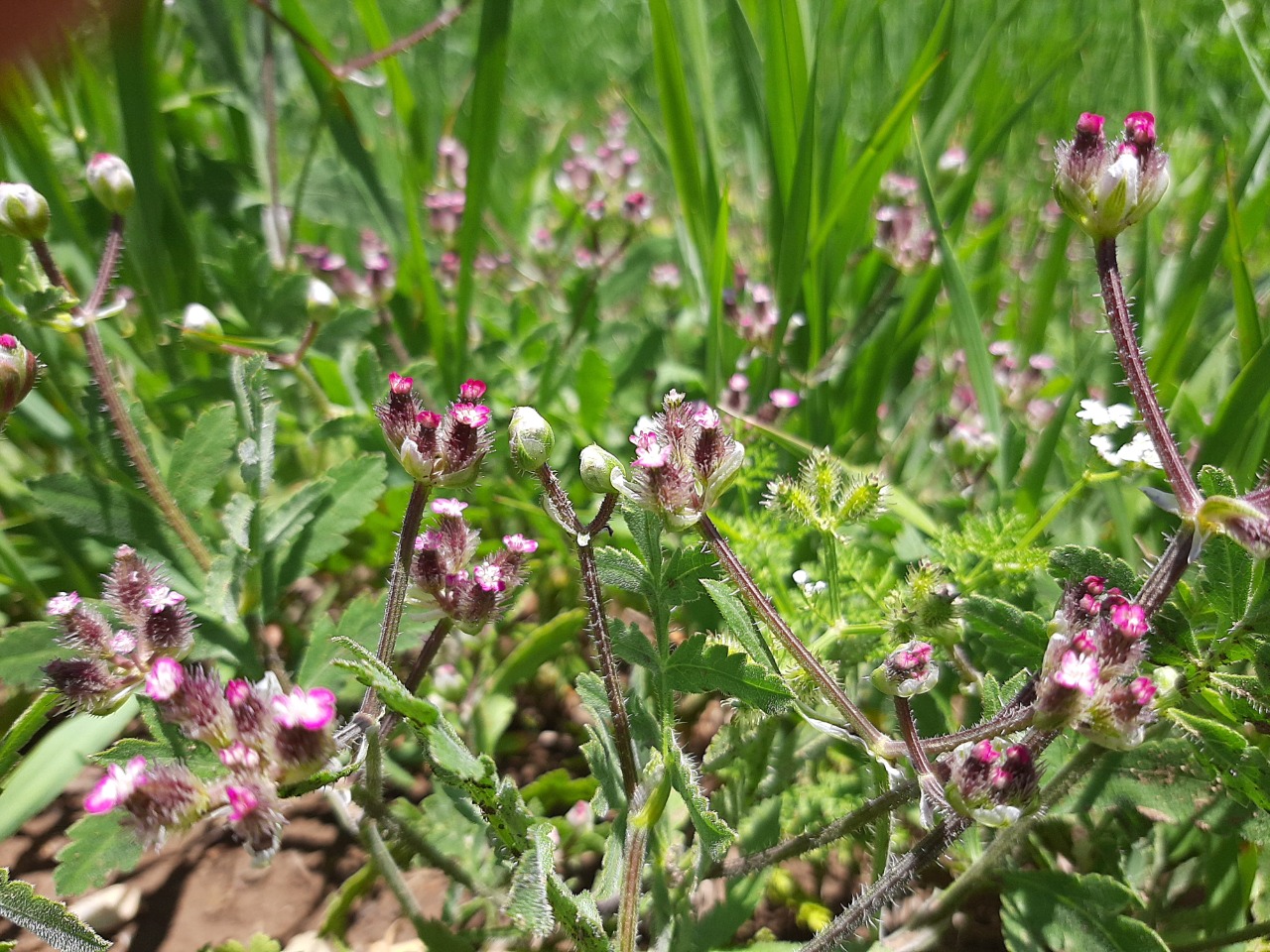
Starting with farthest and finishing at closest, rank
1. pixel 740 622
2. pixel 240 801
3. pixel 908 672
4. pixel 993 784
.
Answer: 1. pixel 740 622
2. pixel 908 672
3. pixel 993 784
4. pixel 240 801

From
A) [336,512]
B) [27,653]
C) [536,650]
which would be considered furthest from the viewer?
[536,650]

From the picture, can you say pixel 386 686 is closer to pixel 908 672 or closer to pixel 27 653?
pixel 908 672

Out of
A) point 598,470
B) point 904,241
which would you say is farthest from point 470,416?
point 904,241

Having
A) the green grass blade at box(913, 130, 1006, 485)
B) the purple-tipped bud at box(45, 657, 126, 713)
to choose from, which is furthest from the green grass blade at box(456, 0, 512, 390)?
the purple-tipped bud at box(45, 657, 126, 713)

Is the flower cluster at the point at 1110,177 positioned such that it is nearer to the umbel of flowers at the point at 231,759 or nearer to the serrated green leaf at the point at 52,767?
the umbel of flowers at the point at 231,759

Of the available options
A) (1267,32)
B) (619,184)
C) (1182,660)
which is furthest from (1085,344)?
(1267,32)

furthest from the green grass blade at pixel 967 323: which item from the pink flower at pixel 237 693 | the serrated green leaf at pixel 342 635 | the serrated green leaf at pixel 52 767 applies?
the serrated green leaf at pixel 52 767

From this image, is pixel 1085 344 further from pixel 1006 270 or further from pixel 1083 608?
pixel 1083 608
